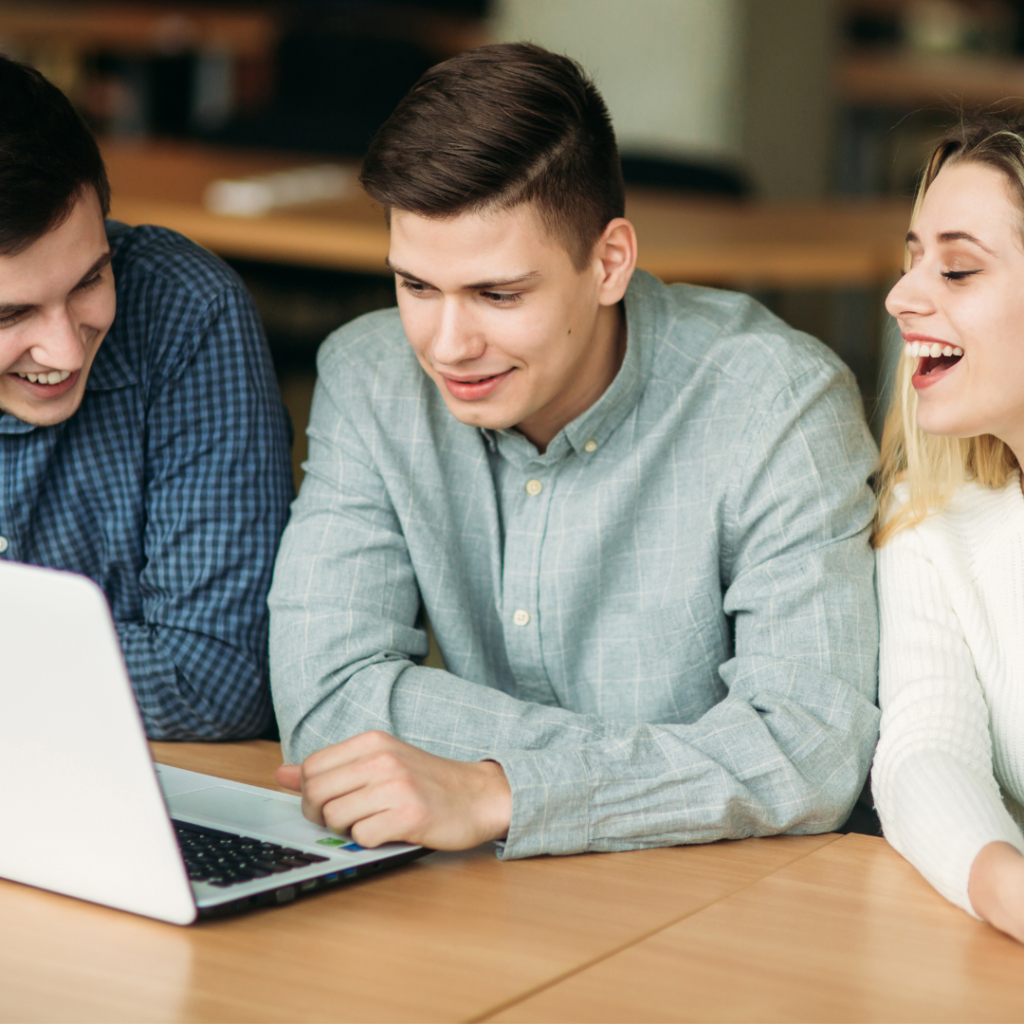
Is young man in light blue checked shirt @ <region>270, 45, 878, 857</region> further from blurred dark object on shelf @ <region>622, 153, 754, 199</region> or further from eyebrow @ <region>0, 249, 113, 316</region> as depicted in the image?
blurred dark object on shelf @ <region>622, 153, 754, 199</region>

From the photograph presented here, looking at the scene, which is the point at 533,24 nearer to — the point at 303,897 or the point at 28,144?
the point at 28,144

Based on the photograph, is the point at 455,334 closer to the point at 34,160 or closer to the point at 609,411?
the point at 609,411

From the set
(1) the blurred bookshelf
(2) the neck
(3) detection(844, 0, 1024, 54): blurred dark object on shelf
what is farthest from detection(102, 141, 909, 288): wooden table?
(3) detection(844, 0, 1024, 54): blurred dark object on shelf

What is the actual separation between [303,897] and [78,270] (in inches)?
26.6

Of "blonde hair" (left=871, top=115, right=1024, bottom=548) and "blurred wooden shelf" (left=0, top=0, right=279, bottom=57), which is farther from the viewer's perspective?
"blurred wooden shelf" (left=0, top=0, right=279, bottom=57)

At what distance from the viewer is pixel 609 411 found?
1.38 m

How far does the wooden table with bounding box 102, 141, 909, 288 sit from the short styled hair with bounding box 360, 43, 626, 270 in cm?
125

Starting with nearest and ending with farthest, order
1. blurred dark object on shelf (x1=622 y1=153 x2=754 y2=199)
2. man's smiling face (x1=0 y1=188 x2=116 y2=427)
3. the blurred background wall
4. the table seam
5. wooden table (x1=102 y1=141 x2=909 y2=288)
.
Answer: the table seam, man's smiling face (x1=0 y1=188 x2=116 y2=427), wooden table (x1=102 y1=141 x2=909 y2=288), the blurred background wall, blurred dark object on shelf (x1=622 y1=153 x2=754 y2=199)

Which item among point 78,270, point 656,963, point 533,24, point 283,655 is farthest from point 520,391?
point 533,24

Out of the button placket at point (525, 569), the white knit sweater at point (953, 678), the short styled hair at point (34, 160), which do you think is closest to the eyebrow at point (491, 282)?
the button placket at point (525, 569)

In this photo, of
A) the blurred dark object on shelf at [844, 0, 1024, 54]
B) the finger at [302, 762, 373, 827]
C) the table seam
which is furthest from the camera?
the blurred dark object on shelf at [844, 0, 1024, 54]

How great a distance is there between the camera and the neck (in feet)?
4.62

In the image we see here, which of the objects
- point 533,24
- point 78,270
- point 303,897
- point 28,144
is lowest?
point 303,897

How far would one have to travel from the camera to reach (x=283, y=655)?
4.31 ft
